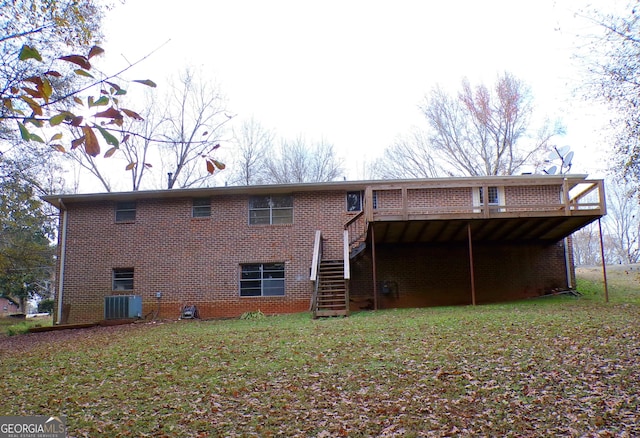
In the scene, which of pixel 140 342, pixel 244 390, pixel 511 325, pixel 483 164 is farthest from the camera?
pixel 483 164

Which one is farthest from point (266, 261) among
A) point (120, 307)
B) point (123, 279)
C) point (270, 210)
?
point (123, 279)

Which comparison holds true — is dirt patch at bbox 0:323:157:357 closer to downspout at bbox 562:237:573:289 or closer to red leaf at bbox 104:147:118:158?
red leaf at bbox 104:147:118:158

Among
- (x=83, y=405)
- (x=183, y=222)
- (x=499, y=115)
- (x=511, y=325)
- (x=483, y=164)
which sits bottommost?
(x=83, y=405)

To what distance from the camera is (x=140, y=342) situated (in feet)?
31.9

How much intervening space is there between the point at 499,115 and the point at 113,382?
2593 cm

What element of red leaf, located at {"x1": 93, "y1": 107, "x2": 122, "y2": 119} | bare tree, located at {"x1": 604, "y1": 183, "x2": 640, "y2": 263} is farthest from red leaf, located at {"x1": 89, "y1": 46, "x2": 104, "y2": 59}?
bare tree, located at {"x1": 604, "y1": 183, "x2": 640, "y2": 263}

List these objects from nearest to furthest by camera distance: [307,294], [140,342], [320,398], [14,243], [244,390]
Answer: [320,398] → [244,390] → [140,342] → [307,294] → [14,243]

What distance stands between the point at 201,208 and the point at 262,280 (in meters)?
3.14

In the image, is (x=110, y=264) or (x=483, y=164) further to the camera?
(x=483, y=164)

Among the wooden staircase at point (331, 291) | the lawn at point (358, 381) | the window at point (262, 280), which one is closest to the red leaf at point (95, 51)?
the lawn at point (358, 381)

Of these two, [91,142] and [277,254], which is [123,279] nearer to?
[277,254]

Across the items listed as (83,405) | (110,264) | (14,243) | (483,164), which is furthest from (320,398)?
(483,164)

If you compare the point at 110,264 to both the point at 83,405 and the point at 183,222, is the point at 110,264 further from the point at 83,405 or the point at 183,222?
the point at 83,405

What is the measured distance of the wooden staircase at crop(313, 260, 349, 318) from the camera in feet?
40.7
